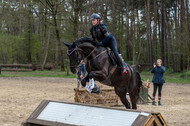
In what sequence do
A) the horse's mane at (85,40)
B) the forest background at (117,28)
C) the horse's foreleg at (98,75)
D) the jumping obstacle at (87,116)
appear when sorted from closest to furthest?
the jumping obstacle at (87,116) → the horse's foreleg at (98,75) → the horse's mane at (85,40) → the forest background at (117,28)

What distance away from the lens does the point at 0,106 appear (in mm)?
7387

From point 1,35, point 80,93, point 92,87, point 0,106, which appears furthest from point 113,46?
point 1,35

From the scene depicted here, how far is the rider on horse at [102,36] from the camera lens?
4.77 m

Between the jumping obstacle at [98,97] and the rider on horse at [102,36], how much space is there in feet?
10.3

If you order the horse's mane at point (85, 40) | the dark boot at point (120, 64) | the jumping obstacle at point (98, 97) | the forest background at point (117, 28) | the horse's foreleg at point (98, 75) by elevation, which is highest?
the forest background at point (117, 28)

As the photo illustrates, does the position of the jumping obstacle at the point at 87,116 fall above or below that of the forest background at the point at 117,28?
below

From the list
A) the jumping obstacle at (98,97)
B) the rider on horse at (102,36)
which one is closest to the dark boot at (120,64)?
the rider on horse at (102,36)

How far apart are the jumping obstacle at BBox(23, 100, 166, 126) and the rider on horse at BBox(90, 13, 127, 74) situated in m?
1.57

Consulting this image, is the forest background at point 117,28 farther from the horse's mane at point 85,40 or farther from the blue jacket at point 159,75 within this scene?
the horse's mane at point 85,40

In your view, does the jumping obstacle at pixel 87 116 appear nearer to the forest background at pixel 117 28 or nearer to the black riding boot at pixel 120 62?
the black riding boot at pixel 120 62

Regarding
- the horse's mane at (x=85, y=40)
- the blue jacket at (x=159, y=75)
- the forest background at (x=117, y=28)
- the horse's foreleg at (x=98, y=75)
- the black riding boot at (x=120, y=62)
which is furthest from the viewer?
the forest background at (x=117, y=28)

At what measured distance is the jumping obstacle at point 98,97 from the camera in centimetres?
767

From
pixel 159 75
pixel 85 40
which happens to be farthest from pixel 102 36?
pixel 159 75

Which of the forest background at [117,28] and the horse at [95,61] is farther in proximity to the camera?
the forest background at [117,28]
